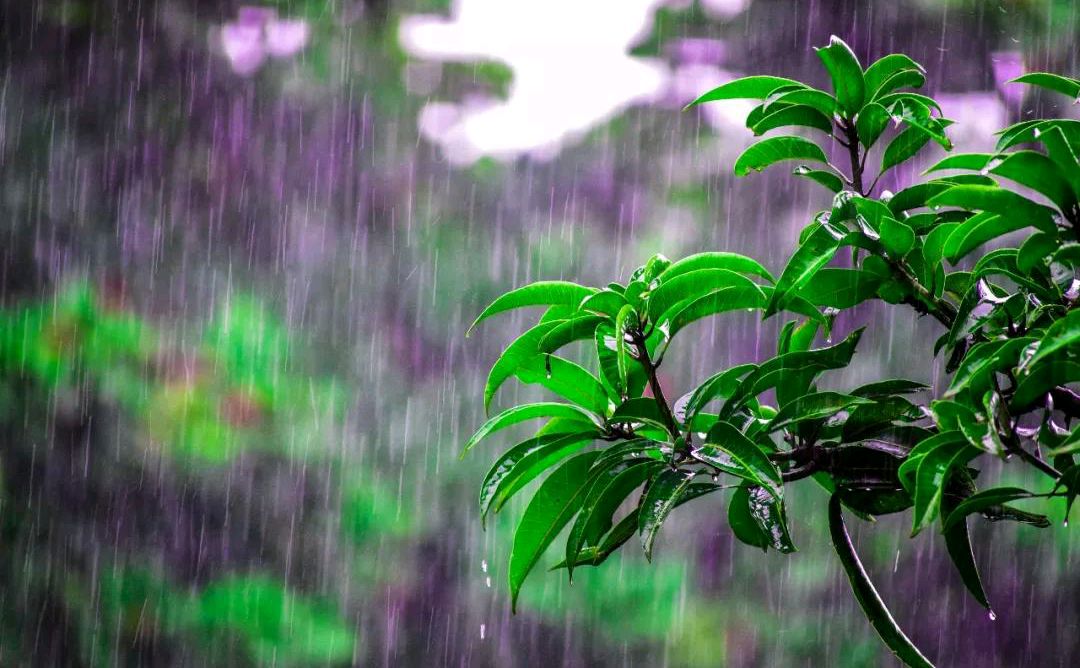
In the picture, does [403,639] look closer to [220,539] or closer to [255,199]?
[220,539]

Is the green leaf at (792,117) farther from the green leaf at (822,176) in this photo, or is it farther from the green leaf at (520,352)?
the green leaf at (520,352)

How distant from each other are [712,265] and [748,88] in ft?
0.40

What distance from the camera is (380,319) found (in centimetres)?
291

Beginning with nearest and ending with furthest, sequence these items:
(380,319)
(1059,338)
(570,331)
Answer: (1059,338)
(570,331)
(380,319)

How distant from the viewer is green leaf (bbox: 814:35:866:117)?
53 centimetres

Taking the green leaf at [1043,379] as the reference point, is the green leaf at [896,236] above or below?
above

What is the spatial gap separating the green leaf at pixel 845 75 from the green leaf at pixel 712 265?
106 millimetres

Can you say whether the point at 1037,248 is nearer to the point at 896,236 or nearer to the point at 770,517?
the point at 896,236

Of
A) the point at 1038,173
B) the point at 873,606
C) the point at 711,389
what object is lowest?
the point at 873,606

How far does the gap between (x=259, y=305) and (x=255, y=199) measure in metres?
0.41

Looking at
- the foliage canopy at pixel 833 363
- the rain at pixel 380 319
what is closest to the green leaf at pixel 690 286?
the foliage canopy at pixel 833 363

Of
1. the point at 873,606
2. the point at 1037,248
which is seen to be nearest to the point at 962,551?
the point at 873,606

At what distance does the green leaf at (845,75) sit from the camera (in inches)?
21.0

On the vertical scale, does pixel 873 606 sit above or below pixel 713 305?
below
